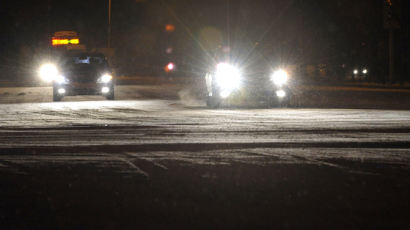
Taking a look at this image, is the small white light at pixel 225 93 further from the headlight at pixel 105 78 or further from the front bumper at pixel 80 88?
the front bumper at pixel 80 88

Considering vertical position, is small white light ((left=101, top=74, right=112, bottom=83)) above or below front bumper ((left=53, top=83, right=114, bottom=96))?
above

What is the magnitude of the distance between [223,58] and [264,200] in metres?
18.7

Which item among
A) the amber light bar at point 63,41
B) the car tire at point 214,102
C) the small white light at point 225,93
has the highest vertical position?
the amber light bar at point 63,41

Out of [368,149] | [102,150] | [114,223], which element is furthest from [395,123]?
[114,223]

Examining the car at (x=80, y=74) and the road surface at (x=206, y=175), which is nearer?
the road surface at (x=206, y=175)

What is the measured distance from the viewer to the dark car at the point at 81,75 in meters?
26.7

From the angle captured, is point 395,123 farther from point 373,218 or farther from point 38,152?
point 373,218

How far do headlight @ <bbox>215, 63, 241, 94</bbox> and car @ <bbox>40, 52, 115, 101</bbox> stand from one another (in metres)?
5.52

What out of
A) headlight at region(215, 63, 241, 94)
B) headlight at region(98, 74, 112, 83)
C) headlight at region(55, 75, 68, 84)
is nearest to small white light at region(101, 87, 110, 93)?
headlight at region(98, 74, 112, 83)

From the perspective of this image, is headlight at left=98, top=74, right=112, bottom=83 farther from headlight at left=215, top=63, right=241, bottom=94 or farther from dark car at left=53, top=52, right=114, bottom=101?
headlight at left=215, top=63, right=241, bottom=94

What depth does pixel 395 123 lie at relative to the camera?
16516 millimetres

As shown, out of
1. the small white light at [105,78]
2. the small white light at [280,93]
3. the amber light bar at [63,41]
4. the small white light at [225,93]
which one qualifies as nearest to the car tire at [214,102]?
the small white light at [225,93]

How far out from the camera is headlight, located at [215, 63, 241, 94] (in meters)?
23.3

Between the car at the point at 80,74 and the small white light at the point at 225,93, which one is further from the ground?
the car at the point at 80,74
